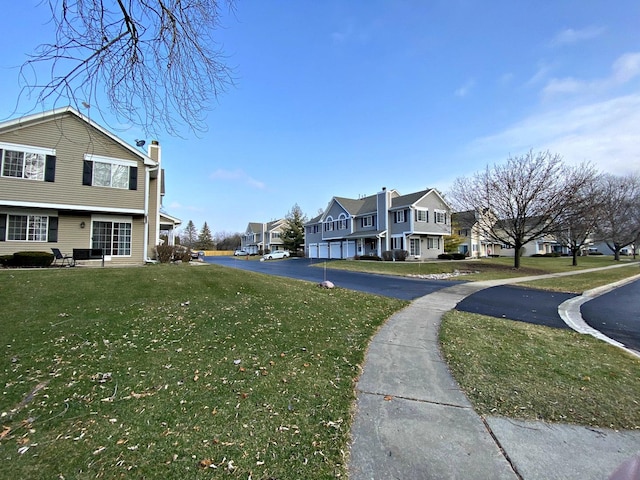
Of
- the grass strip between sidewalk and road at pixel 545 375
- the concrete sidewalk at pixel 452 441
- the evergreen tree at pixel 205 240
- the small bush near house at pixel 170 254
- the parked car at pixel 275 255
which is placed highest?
the evergreen tree at pixel 205 240

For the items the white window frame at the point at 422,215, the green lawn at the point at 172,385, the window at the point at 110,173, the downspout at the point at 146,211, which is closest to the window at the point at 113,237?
the downspout at the point at 146,211

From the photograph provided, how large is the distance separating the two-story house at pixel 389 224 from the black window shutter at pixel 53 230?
27163mm

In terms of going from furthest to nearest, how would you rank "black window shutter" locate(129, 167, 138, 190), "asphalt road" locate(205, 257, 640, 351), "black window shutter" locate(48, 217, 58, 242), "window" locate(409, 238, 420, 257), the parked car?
the parked car, "window" locate(409, 238, 420, 257), "black window shutter" locate(129, 167, 138, 190), "black window shutter" locate(48, 217, 58, 242), "asphalt road" locate(205, 257, 640, 351)

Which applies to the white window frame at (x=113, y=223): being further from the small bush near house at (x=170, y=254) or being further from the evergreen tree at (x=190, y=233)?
the evergreen tree at (x=190, y=233)

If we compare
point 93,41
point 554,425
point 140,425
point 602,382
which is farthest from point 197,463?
point 602,382

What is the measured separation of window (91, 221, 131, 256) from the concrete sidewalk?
55.2 ft

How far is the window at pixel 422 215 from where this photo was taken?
3322cm

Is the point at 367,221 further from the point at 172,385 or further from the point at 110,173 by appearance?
the point at 172,385

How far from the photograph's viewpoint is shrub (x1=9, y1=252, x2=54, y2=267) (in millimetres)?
13305

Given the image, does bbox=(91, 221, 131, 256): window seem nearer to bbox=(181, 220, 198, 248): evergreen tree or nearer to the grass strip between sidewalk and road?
the grass strip between sidewalk and road

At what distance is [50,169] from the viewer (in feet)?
48.5

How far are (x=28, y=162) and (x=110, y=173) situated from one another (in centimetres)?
318

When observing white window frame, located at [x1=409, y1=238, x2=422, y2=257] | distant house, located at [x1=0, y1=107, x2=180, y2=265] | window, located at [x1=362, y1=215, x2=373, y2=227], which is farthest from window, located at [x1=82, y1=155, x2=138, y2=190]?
white window frame, located at [x1=409, y1=238, x2=422, y2=257]

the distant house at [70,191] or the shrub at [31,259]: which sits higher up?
the distant house at [70,191]
